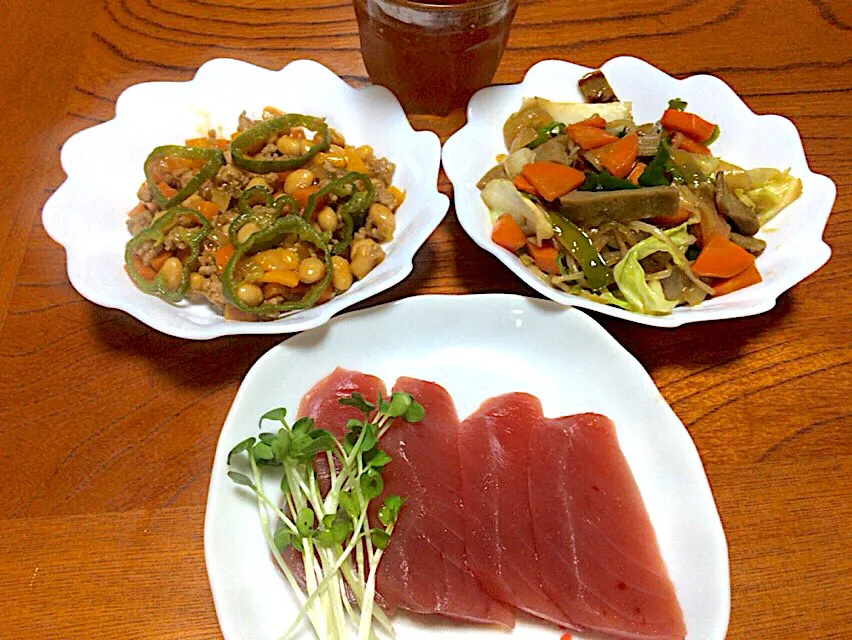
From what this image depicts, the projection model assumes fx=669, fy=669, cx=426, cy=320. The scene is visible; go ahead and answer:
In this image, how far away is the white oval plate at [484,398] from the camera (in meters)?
1.45

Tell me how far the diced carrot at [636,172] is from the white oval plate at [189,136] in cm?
57

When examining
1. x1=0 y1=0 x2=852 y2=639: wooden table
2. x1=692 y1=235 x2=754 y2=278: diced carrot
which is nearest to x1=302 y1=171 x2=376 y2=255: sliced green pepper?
x1=0 y1=0 x2=852 y2=639: wooden table

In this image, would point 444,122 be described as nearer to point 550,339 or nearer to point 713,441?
point 550,339

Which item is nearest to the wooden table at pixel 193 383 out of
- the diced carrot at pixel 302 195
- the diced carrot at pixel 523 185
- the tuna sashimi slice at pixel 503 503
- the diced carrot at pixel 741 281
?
the diced carrot at pixel 741 281

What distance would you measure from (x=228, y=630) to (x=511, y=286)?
3.87 feet

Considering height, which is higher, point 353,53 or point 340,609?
point 353,53

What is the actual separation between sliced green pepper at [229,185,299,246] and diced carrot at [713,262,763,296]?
3.94ft

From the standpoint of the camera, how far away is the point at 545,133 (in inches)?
80.7

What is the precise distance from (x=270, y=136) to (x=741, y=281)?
4.64 ft

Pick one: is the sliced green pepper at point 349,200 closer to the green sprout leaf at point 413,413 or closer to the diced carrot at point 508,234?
the diced carrot at point 508,234

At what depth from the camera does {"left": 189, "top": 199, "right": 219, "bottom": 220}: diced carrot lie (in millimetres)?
1898

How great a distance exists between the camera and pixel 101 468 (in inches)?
66.0

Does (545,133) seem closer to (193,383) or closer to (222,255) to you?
(222,255)

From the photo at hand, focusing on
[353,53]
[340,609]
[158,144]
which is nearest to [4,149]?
[158,144]
